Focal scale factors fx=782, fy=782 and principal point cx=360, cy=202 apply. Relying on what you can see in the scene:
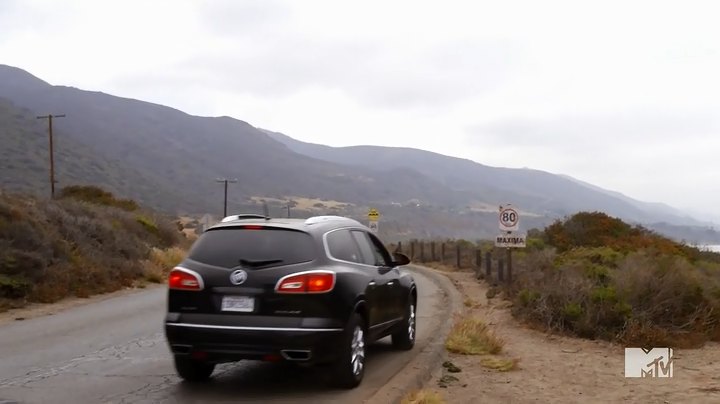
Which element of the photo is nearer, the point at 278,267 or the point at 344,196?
the point at 278,267

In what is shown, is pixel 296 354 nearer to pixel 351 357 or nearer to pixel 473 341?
pixel 351 357

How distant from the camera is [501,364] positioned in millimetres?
9914

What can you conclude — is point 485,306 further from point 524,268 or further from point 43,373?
point 43,373

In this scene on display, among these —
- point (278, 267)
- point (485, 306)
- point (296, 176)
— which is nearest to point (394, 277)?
point (278, 267)

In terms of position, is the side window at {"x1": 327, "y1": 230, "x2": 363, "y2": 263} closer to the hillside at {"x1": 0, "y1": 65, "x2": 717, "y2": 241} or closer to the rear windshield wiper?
the rear windshield wiper

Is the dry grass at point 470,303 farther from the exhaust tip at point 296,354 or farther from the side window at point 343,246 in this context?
the exhaust tip at point 296,354

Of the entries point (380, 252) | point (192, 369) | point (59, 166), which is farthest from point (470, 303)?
point (59, 166)

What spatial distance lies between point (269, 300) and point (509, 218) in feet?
36.2

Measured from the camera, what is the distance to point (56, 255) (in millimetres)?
18562

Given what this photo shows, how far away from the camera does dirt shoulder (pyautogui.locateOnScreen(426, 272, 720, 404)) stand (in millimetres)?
8438

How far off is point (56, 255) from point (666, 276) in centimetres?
1354

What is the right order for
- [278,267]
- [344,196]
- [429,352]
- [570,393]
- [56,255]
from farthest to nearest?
[344,196]
[56,255]
[429,352]
[570,393]
[278,267]

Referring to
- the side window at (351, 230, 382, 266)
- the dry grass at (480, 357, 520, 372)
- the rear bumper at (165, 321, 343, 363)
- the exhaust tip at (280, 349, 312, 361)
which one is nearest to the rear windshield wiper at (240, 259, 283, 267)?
the rear bumper at (165, 321, 343, 363)

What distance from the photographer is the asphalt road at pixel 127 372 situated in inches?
312
